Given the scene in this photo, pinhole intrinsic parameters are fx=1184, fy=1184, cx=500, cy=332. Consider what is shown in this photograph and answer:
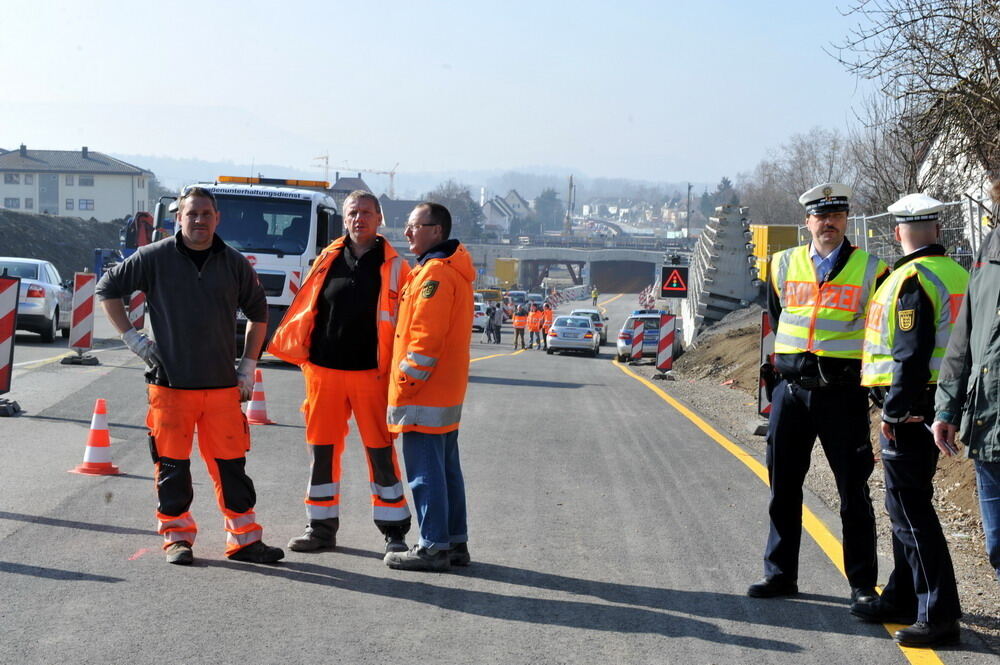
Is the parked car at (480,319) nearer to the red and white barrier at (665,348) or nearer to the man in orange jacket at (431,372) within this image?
the red and white barrier at (665,348)

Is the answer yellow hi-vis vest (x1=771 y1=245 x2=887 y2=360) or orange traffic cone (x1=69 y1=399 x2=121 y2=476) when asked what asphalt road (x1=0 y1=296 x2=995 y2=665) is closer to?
orange traffic cone (x1=69 y1=399 x2=121 y2=476)

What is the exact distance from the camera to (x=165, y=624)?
206 inches

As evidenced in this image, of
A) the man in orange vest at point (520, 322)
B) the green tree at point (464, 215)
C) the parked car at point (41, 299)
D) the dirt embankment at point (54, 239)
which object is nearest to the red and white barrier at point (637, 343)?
the man in orange vest at point (520, 322)

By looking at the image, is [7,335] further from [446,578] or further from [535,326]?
[535,326]

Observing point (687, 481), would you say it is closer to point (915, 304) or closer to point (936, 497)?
point (936, 497)

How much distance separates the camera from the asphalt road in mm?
5113

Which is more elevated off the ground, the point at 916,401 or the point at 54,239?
the point at 54,239

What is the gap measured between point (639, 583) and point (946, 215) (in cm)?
1291

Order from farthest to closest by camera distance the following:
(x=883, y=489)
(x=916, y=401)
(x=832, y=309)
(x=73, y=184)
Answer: (x=73, y=184)
(x=883, y=489)
(x=832, y=309)
(x=916, y=401)

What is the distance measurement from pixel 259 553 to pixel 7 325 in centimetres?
714

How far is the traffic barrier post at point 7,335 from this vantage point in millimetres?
12062

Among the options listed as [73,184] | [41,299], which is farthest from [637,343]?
[73,184]

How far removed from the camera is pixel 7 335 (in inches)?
481

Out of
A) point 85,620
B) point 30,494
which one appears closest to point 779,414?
point 85,620
